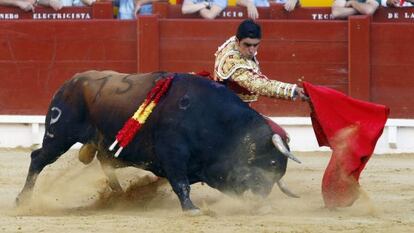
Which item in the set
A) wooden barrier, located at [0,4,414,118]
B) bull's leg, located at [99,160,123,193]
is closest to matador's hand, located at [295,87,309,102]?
bull's leg, located at [99,160,123,193]

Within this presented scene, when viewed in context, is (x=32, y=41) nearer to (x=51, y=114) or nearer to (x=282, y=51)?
(x=282, y=51)

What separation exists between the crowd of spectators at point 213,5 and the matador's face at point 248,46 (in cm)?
352

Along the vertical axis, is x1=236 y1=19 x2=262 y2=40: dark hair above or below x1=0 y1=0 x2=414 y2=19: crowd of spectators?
above

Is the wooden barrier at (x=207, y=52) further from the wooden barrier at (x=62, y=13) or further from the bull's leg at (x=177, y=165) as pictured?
the bull's leg at (x=177, y=165)

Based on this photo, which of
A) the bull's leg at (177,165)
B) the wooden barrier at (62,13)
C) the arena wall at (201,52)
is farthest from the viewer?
the wooden barrier at (62,13)

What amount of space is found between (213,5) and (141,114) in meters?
3.87

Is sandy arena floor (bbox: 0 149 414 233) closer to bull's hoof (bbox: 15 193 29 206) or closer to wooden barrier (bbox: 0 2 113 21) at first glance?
bull's hoof (bbox: 15 193 29 206)

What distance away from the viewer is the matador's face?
7.41 metres

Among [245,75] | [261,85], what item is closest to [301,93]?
[261,85]

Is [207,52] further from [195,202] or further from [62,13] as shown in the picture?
[195,202]

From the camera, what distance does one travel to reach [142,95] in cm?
753

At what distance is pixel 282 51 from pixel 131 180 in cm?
330

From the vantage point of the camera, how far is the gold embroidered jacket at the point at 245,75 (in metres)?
7.33

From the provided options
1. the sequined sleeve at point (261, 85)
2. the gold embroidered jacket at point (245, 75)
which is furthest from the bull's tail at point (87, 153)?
the sequined sleeve at point (261, 85)
